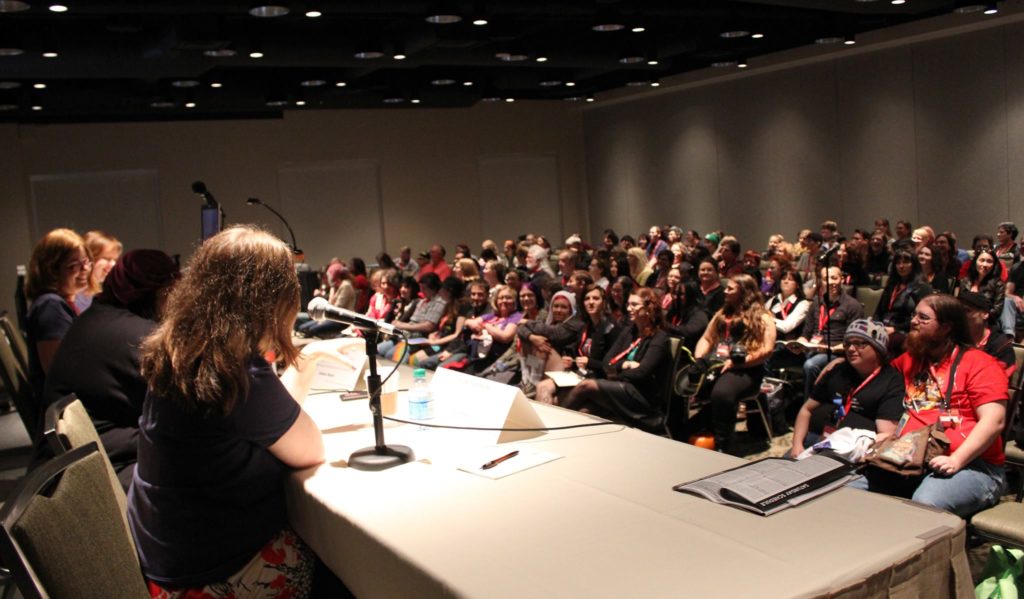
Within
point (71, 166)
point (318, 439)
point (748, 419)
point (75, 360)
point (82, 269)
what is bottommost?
point (748, 419)

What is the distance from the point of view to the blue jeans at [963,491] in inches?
115

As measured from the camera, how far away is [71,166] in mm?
14586

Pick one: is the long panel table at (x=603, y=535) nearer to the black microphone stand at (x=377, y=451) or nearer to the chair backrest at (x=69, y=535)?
the black microphone stand at (x=377, y=451)

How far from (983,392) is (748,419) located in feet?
8.13

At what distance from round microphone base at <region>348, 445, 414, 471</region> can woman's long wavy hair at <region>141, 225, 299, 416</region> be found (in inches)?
15.5

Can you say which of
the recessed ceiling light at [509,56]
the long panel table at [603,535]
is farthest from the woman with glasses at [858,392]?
the recessed ceiling light at [509,56]

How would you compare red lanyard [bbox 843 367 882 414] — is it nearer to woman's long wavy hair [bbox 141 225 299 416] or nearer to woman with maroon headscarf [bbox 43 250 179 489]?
woman's long wavy hair [bbox 141 225 299 416]

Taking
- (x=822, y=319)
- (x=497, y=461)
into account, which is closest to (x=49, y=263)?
(x=497, y=461)

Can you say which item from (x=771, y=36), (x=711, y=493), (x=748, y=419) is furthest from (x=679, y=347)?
(x=771, y=36)

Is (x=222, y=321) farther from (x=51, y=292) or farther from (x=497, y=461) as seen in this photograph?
(x=51, y=292)

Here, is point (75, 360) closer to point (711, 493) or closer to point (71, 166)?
point (711, 493)

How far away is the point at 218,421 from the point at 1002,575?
2.23m

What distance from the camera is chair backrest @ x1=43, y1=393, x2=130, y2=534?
1.97m

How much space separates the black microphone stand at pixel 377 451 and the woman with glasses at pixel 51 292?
74.5 inches
